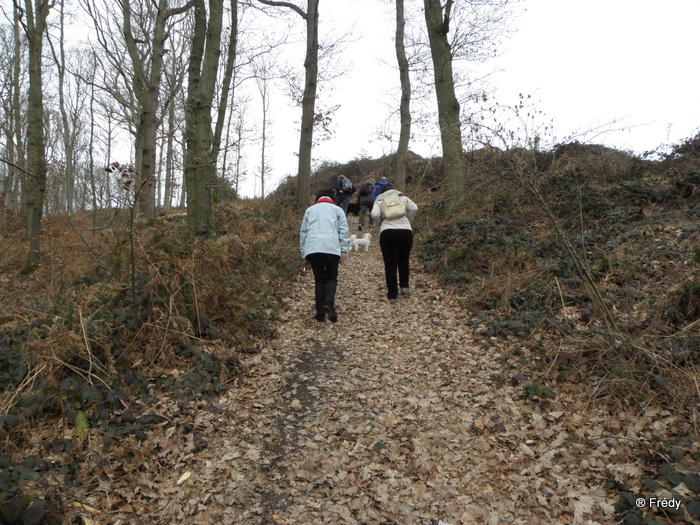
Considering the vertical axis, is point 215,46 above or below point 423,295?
above

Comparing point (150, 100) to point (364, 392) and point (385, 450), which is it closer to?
point (364, 392)

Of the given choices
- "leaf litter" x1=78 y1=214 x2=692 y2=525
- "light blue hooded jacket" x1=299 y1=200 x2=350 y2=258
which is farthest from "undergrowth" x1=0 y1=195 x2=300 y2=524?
"light blue hooded jacket" x1=299 y1=200 x2=350 y2=258

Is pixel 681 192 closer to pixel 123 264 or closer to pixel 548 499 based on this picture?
pixel 548 499

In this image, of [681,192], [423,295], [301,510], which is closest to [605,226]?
[681,192]

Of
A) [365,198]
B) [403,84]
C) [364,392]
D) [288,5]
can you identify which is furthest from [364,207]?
[364,392]

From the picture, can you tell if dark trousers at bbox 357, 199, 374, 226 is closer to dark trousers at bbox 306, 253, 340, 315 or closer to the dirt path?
dark trousers at bbox 306, 253, 340, 315

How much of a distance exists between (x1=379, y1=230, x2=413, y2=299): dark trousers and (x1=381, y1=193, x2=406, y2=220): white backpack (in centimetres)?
28

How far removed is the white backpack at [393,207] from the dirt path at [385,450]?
2.41 metres

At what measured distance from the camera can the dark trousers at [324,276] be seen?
6.30 metres

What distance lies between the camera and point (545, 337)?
4.96 m

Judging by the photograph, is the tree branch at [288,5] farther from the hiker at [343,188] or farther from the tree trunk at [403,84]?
the hiker at [343,188]

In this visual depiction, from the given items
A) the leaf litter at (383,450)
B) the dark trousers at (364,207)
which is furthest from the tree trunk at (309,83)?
the leaf litter at (383,450)

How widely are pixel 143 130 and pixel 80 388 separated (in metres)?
9.85

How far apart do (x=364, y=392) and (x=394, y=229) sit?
127 inches
